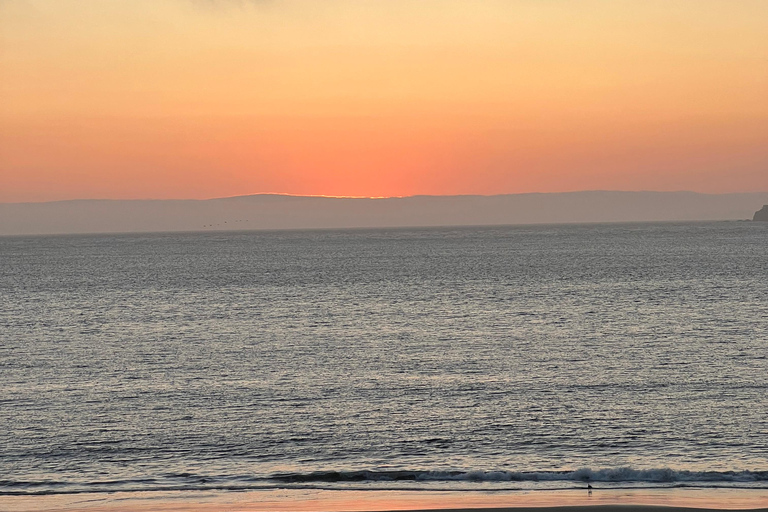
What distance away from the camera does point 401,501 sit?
59.0ft

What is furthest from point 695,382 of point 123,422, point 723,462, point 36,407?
point 36,407

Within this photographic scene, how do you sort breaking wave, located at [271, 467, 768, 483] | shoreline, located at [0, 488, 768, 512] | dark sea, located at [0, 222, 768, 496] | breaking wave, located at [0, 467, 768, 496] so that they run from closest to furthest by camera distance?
shoreline, located at [0, 488, 768, 512] < breaking wave, located at [0, 467, 768, 496] < breaking wave, located at [271, 467, 768, 483] < dark sea, located at [0, 222, 768, 496]

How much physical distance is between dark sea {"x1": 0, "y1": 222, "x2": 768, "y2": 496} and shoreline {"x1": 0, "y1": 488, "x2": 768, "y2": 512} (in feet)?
2.15

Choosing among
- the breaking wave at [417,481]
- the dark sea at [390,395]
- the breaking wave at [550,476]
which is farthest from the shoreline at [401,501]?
the breaking wave at [550,476]

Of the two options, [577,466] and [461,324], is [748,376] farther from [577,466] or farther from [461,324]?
[461,324]

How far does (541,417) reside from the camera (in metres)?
26.3

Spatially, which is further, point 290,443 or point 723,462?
point 290,443

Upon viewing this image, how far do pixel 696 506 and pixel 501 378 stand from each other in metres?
16.7

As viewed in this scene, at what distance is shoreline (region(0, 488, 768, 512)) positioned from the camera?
17.1m

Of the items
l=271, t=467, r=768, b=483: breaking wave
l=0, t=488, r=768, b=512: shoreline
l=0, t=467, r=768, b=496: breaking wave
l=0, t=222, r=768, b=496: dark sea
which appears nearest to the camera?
l=0, t=488, r=768, b=512: shoreline

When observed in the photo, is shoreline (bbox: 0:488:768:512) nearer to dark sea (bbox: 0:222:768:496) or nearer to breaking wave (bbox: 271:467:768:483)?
dark sea (bbox: 0:222:768:496)

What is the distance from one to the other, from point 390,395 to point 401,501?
1266cm

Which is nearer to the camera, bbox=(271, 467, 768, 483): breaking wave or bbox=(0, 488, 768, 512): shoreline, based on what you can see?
bbox=(0, 488, 768, 512): shoreline

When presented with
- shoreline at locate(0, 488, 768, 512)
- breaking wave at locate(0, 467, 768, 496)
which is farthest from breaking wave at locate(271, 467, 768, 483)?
shoreline at locate(0, 488, 768, 512)
